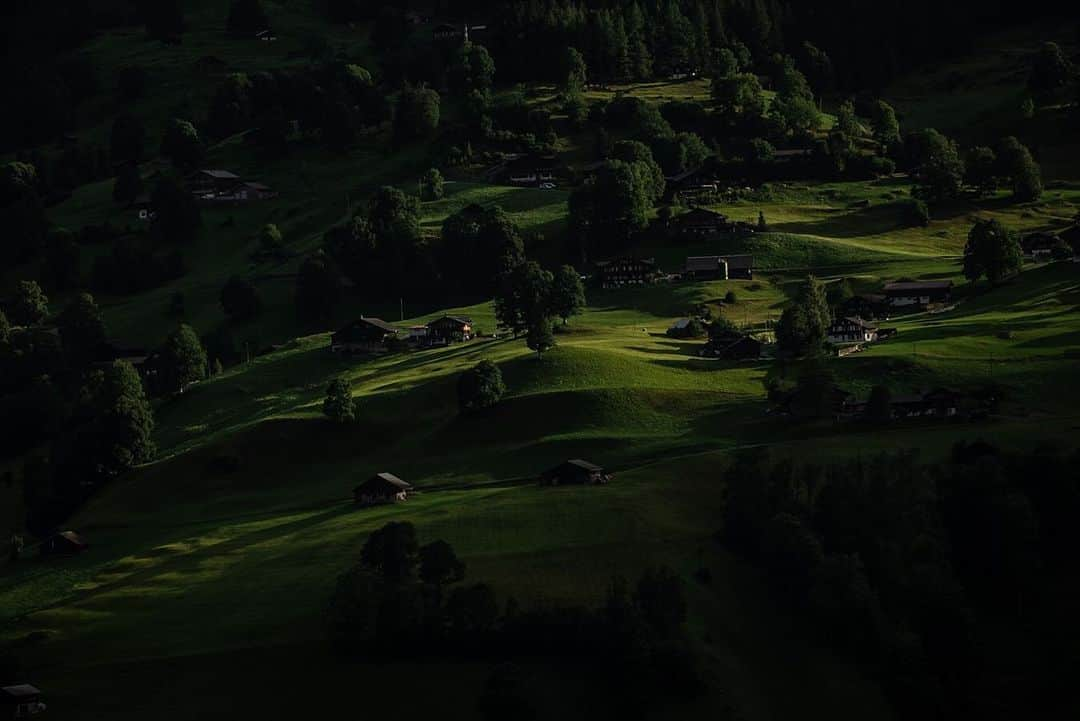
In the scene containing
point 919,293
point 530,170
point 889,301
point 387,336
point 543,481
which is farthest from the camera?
point 530,170

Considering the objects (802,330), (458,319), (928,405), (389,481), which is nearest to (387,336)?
(458,319)

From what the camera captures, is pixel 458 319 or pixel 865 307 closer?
pixel 865 307

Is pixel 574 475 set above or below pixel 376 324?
below

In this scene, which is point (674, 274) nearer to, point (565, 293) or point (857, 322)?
point (565, 293)

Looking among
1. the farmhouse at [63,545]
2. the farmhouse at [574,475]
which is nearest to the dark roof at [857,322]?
the farmhouse at [574,475]

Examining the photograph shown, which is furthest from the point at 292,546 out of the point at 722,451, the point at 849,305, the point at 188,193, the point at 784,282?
the point at 188,193

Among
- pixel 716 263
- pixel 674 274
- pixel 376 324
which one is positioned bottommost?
pixel 376 324

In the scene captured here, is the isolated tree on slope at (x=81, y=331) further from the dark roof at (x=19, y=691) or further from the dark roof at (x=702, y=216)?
the dark roof at (x=19, y=691)
